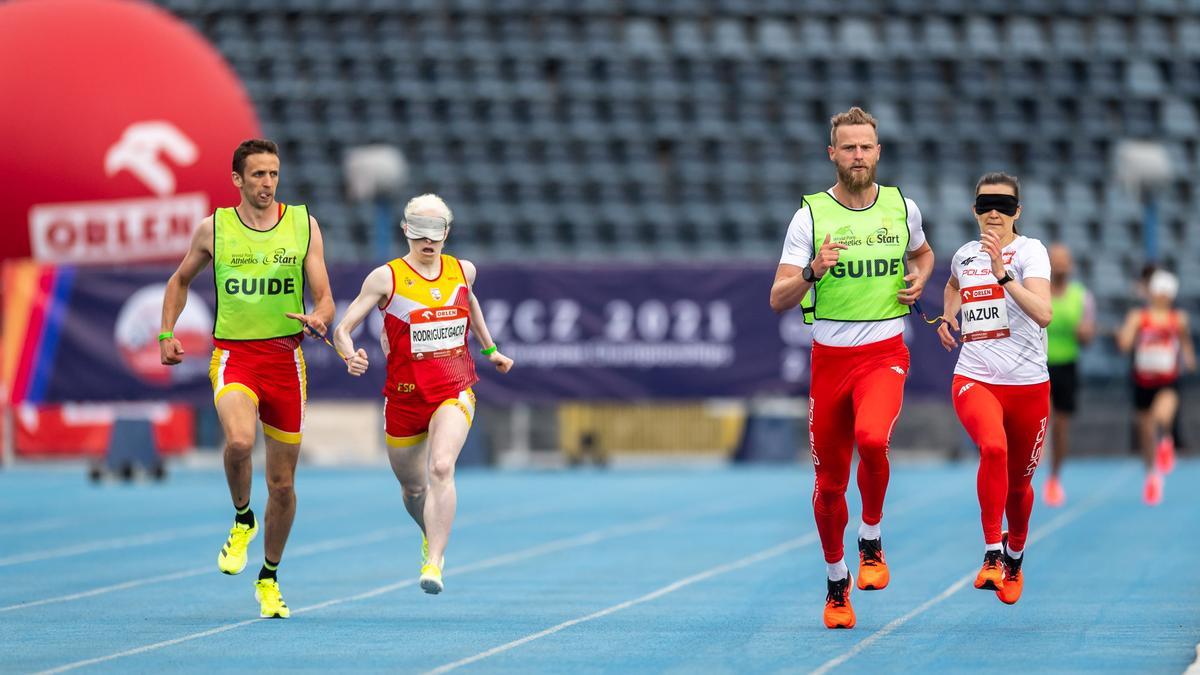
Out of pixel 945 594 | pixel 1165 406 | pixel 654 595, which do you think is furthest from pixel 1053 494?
pixel 654 595

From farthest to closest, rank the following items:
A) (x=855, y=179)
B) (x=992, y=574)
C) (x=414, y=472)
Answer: (x=414, y=472), (x=992, y=574), (x=855, y=179)

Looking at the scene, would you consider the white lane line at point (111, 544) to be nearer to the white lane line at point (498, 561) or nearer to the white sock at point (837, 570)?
the white lane line at point (498, 561)

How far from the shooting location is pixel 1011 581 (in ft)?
32.0

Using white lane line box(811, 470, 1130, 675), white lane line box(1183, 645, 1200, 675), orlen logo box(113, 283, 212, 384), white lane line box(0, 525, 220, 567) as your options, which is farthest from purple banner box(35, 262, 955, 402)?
white lane line box(1183, 645, 1200, 675)

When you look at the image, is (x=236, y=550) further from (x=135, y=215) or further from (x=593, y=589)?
(x=135, y=215)

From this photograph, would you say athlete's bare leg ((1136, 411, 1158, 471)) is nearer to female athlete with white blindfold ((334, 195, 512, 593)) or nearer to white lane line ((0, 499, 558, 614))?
white lane line ((0, 499, 558, 614))

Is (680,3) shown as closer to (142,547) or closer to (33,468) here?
(33,468)

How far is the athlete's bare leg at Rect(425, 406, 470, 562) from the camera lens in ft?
32.0

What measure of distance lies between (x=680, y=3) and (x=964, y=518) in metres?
16.1

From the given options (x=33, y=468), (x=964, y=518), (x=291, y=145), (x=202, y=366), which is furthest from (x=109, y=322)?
(x=964, y=518)

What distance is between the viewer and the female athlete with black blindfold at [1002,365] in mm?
9492

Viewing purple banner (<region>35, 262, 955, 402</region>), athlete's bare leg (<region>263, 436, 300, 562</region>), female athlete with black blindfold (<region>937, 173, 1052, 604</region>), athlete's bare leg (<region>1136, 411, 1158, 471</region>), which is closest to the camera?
female athlete with black blindfold (<region>937, 173, 1052, 604</region>)

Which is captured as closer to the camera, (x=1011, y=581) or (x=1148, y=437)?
(x=1011, y=581)

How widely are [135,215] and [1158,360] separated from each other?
33.5ft
